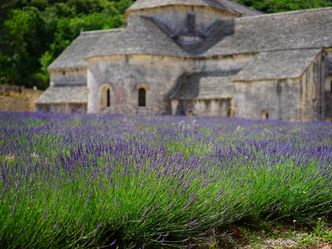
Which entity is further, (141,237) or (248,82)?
(248,82)

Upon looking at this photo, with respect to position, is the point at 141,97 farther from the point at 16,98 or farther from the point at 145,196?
the point at 145,196

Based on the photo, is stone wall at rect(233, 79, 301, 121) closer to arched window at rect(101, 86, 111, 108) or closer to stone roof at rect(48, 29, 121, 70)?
arched window at rect(101, 86, 111, 108)

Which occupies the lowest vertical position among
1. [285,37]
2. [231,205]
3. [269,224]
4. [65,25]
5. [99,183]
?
[269,224]

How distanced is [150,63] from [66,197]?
97.1ft

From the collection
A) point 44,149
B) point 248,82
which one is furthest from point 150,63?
point 44,149

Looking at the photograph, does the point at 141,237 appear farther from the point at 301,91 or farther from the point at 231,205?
the point at 301,91

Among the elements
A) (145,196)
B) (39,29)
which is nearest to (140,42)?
(145,196)

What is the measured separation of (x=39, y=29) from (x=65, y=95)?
88.6ft

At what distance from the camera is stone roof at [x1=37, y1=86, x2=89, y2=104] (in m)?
38.2

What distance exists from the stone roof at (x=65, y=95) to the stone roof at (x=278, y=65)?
12134 mm

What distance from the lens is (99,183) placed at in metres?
4.25

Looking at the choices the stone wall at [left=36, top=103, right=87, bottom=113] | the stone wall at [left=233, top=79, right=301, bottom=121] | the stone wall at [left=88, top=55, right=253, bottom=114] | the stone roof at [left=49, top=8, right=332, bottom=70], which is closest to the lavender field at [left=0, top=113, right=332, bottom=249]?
the stone wall at [left=233, top=79, right=301, bottom=121]

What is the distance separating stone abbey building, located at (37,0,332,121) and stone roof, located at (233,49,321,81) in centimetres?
6

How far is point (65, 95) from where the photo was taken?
3947 cm
